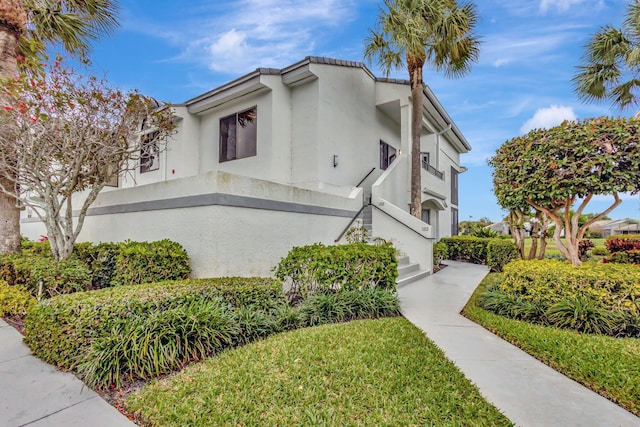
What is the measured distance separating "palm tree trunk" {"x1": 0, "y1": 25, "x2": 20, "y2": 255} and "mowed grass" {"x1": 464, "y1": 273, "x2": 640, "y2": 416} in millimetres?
10359

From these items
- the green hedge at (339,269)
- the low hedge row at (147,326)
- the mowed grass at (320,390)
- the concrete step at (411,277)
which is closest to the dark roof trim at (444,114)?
the concrete step at (411,277)

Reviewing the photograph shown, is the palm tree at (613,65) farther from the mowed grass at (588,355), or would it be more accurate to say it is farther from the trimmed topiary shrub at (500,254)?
the mowed grass at (588,355)

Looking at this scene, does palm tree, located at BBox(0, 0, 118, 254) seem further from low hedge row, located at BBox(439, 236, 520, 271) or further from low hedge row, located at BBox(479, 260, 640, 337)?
low hedge row, located at BBox(439, 236, 520, 271)

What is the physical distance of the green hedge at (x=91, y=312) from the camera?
3426 millimetres

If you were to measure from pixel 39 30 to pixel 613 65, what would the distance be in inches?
766

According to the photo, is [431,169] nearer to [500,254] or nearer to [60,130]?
[500,254]

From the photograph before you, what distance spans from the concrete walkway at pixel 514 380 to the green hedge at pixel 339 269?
2.83ft

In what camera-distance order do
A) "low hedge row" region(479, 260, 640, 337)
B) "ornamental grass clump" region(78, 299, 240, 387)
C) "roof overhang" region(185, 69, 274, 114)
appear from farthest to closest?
1. "roof overhang" region(185, 69, 274, 114)
2. "low hedge row" region(479, 260, 640, 337)
3. "ornamental grass clump" region(78, 299, 240, 387)

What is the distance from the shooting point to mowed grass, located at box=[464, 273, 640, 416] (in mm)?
3221

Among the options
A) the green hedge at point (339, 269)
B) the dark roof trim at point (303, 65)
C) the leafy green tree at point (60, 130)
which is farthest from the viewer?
the dark roof trim at point (303, 65)

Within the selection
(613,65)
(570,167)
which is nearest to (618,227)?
(613,65)

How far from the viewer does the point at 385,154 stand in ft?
49.2

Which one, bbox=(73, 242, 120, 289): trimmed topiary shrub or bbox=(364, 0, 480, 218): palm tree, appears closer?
bbox=(73, 242, 120, 289): trimmed topiary shrub

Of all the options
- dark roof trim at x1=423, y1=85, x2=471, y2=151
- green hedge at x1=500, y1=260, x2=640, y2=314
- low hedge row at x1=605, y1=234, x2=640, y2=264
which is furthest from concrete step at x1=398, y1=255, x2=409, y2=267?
low hedge row at x1=605, y1=234, x2=640, y2=264
